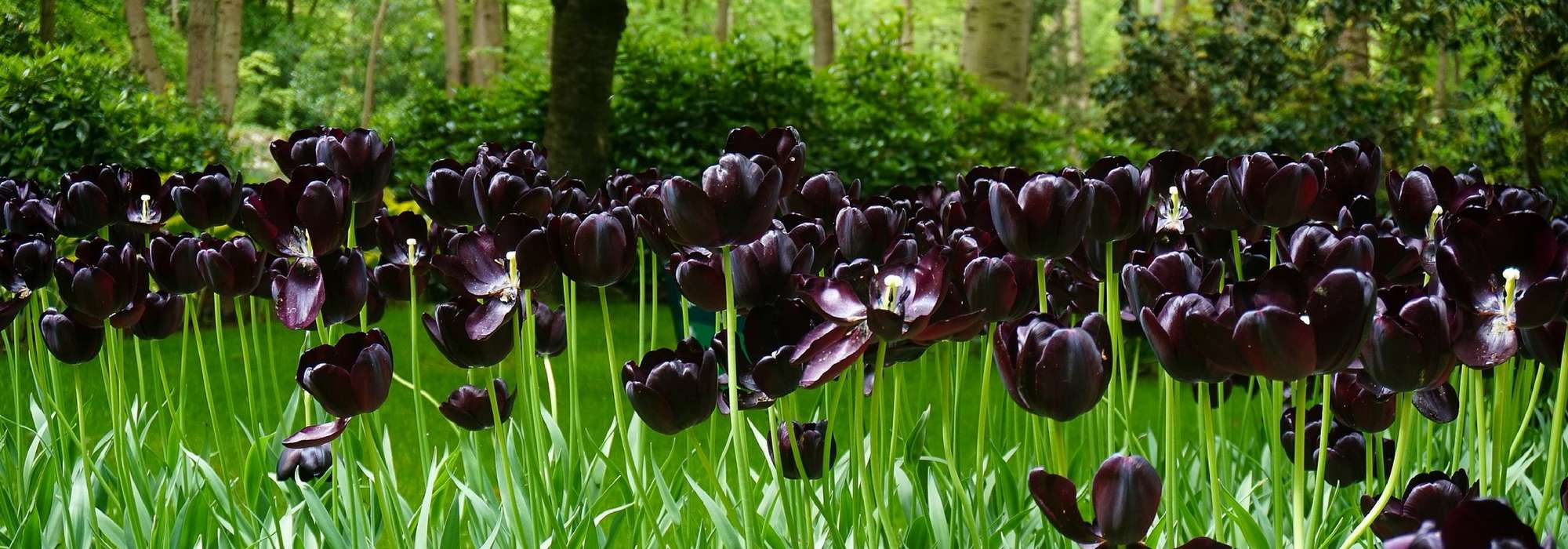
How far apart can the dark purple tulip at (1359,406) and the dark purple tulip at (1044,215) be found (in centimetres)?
33

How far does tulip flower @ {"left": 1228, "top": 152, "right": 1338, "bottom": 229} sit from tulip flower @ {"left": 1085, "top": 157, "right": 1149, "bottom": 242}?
131 mm

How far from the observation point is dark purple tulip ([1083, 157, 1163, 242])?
1.34m

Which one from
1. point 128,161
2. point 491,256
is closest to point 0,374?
point 128,161

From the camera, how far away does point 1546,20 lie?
6500mm

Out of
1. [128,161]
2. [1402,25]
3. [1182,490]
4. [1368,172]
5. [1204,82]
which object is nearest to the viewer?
[1368,172]

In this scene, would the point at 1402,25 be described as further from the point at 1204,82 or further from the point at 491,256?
the point at 491,256

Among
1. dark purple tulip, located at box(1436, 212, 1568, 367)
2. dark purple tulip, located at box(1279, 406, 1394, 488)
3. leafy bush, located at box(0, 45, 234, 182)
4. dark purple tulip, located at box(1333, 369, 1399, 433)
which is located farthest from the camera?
leafy bush, located at box(0, 45, 234, 182)

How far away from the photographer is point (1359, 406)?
1382 mm

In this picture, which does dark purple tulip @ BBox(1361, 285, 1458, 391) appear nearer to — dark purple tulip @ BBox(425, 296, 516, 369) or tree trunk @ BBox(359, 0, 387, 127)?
dark purple tulip @ BBox(425, 296, 516, 369)

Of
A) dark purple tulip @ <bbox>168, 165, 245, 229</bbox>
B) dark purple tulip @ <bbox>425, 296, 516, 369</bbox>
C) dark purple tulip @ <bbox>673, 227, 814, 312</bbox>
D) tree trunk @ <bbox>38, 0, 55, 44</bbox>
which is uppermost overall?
tree trunk @ <bbox>38, 0, 55, 44</bbox>

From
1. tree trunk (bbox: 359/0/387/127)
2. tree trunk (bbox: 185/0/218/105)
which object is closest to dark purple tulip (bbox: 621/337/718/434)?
tree trunk (bbox: 185/0/218/105)

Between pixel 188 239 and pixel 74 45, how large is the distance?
5.75 m

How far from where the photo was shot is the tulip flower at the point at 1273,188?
1.40 metres

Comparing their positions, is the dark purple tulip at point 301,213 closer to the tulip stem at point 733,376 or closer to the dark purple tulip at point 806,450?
the tulip stem at point 733,376
